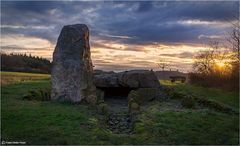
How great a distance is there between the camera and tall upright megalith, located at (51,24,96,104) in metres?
21.7

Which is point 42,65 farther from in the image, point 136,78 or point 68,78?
point 68,78

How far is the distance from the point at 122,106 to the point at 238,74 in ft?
40.8

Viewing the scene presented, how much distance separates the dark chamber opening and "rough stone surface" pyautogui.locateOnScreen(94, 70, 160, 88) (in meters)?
1.13

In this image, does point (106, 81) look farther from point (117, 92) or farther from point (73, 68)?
point (73, 68)

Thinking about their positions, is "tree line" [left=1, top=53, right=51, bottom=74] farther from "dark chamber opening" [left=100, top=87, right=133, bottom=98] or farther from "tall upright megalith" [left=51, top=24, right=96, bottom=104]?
"tall upright megalith" [left=51, top=24, right=96, bottom=104]

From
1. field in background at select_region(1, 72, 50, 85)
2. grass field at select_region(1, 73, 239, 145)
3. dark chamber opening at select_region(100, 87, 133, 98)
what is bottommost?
grass field at select_region(1, 73, 239, 145)

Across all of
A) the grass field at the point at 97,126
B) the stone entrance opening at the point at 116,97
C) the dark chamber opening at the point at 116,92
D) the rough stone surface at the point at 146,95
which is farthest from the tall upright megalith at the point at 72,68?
the dark chamber opening at the point at 116,92

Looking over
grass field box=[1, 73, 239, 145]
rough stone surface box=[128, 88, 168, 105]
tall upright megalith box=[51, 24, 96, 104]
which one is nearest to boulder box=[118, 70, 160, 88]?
rough stone surface box=[128, 88, 168, 105]

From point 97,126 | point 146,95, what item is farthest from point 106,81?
point 97,126

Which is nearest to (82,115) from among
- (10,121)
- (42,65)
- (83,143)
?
(10,121)

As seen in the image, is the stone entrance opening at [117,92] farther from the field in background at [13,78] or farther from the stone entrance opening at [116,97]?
the field in background at [13,78]

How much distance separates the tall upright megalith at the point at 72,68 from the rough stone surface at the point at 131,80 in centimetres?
483

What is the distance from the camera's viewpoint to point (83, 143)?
12.8 metres

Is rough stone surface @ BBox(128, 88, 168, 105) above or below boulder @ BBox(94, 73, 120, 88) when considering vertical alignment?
below
